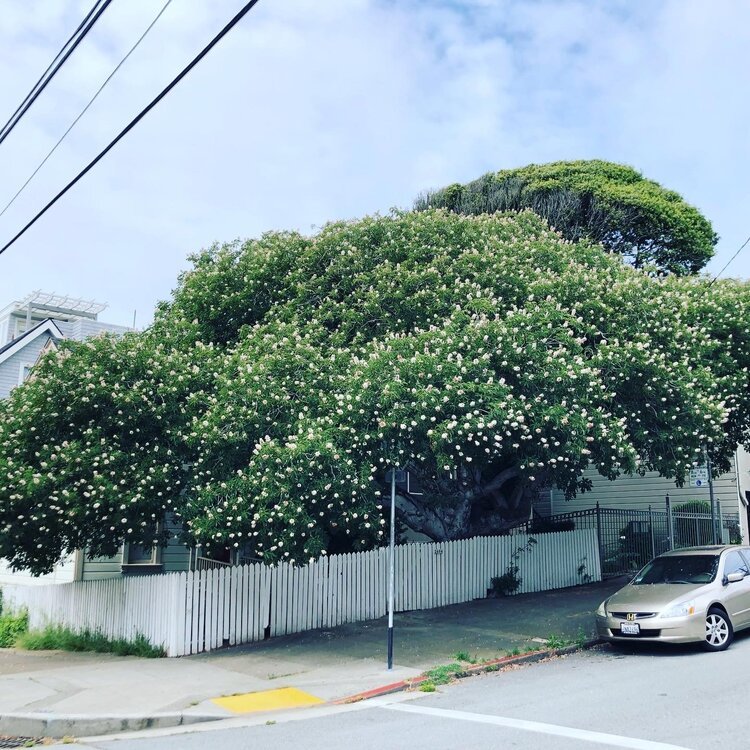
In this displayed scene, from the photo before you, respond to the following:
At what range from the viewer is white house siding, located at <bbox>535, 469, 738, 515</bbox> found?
2277 cm

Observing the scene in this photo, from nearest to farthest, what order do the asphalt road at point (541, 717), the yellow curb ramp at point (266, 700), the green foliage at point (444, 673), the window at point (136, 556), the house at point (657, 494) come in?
1. the asphalt road at point (541, 717)
2. the yellow curb ramp at point (266, 700)
3. the green foliage at point (444, 673)
4. the window at point (136, 556)
5. the house at point (657, 494)

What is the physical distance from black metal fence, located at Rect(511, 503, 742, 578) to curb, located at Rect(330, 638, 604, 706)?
27.7ft

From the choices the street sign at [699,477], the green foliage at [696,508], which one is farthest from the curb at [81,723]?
the green foliage at [696,508]

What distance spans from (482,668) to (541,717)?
292cm

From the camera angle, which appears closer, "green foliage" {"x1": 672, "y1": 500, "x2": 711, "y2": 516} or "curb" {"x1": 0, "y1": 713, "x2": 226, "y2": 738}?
"curb" {"x1": 0, "y1": 713, "x2": 226, "y2": 738}

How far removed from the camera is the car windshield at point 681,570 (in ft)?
38.5

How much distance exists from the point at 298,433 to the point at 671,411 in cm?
624

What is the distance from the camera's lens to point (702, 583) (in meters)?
11.4

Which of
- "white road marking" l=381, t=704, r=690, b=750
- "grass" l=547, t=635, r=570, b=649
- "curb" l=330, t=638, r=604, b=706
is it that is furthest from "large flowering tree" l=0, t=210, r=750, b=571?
"white road marking" l=381, t=704, r=690, b=750

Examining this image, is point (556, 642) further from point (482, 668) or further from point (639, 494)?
point (639, 494)

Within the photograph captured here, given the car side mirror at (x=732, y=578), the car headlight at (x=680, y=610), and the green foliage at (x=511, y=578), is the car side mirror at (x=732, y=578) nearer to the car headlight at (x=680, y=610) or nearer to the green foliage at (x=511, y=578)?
the car headlight at (x=680, y=610)

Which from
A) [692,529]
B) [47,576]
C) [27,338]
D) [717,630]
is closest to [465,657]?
[717,630]

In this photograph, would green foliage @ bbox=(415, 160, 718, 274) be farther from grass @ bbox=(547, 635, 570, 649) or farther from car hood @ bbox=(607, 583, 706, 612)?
grass @ bbox=(547, 635, 570, 649)

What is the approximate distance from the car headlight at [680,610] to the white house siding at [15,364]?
21726 millimetres
